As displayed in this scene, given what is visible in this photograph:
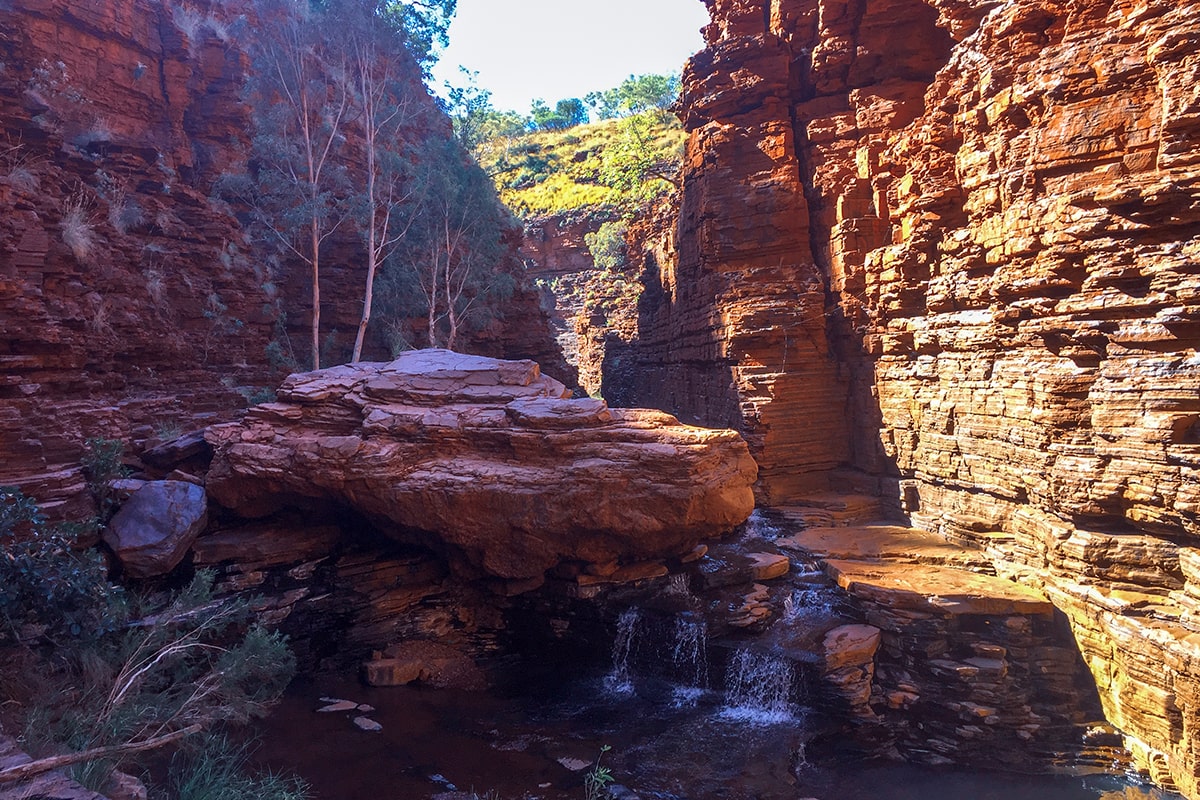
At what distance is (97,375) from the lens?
11.8 m

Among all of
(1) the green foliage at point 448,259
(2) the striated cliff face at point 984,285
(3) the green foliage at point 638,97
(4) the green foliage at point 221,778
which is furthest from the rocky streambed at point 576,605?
(3) the green foliage at point 638,97

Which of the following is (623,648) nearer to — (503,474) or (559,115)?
(503,474)

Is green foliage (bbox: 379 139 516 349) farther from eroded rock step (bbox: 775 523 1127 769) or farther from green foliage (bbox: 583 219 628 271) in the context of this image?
eroded rock step (bbox: 775 523 1127 769)

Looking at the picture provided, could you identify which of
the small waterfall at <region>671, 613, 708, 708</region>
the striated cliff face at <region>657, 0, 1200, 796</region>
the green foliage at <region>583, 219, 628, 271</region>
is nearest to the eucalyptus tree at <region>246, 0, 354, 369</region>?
the striated cliff face at <region>657, 0, 1200, 796</region>

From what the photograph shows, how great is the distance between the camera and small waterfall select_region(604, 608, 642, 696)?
33.4 feet

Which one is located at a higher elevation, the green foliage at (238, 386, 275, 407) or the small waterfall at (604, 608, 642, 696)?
the green foliage at (238, 386, 275, 407)

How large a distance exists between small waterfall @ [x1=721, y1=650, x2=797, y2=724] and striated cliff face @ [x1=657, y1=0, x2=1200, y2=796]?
3461 millimetres

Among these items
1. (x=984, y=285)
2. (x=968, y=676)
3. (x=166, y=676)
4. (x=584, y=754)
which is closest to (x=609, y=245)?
(x=984, y=285)

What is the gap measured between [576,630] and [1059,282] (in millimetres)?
8071

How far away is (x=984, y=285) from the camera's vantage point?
10.5m

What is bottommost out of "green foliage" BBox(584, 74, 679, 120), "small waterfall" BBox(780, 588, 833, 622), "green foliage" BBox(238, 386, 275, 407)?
"small waterfall" BBox(780, 588, 833, 622)

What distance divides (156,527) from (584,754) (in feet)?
21.4

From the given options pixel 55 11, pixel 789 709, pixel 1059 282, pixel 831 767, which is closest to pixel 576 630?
pixel 789 709

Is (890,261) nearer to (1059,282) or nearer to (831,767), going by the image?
(1059,282)
